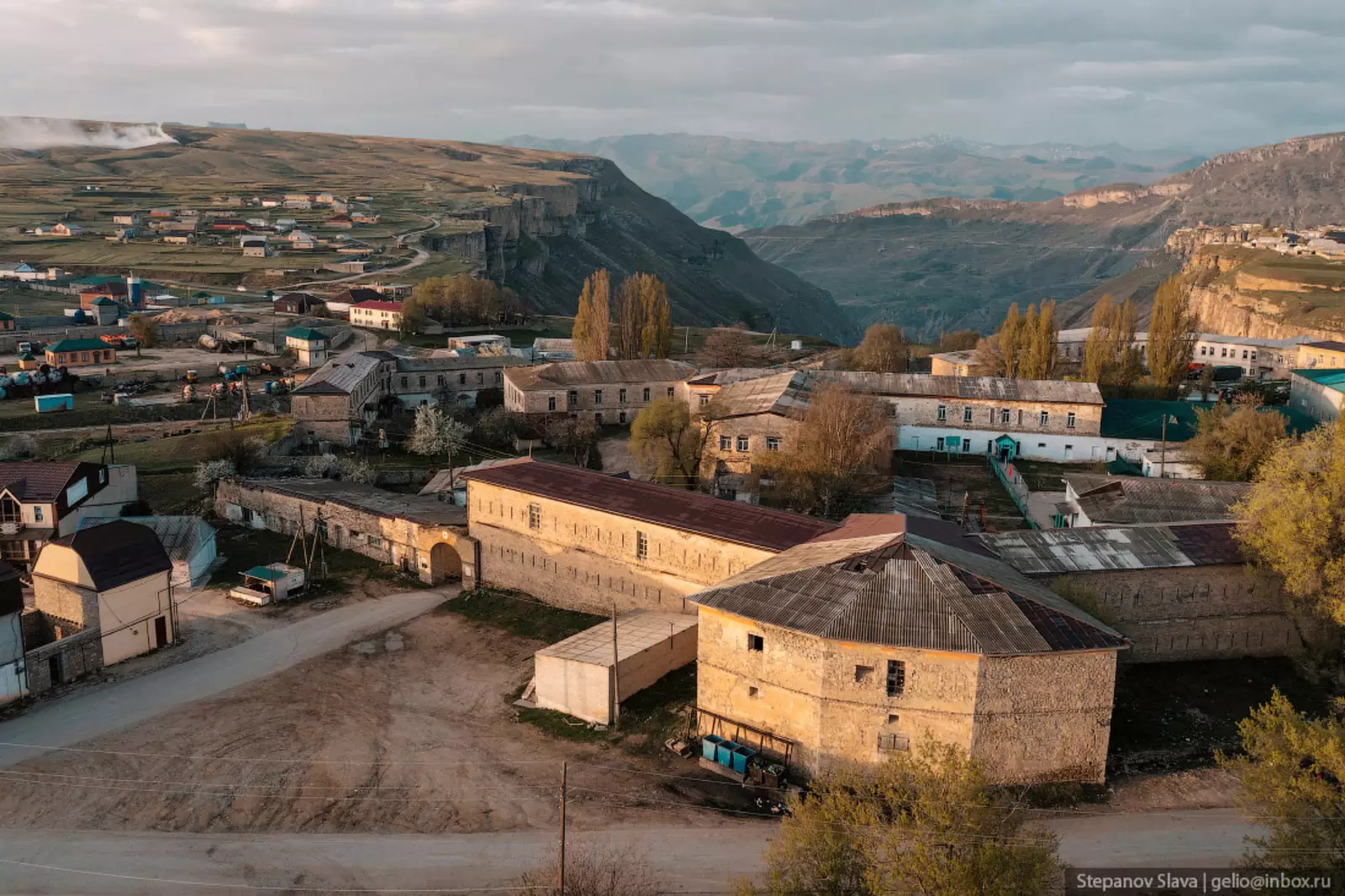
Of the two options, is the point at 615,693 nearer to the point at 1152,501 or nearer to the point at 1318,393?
the point at 1152,501

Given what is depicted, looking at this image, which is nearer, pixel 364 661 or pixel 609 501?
pixel 364 661

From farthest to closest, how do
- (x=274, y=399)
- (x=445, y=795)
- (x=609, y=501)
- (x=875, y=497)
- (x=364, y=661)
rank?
1. (x=274, y=399)
2. (x=875, y=497)
3. (x=609, y=501)
4. (x=364, y=661)
5. (x=445, y=795)

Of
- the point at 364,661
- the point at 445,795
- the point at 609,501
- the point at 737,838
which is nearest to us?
the point at 737,838

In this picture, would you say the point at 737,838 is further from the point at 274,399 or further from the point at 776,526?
the point at 274,399

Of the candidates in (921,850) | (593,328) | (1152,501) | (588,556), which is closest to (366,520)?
(588,556)

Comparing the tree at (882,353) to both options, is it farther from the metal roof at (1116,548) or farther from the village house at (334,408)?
the metal roof at (1116,548)

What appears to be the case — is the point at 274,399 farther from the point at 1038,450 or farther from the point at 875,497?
the point at 1038,450

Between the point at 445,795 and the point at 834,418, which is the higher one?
the point at 834,418

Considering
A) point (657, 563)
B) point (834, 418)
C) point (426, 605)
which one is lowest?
point (426, 605)

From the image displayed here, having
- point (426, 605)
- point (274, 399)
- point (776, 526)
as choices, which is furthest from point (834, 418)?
point (274, 399)
